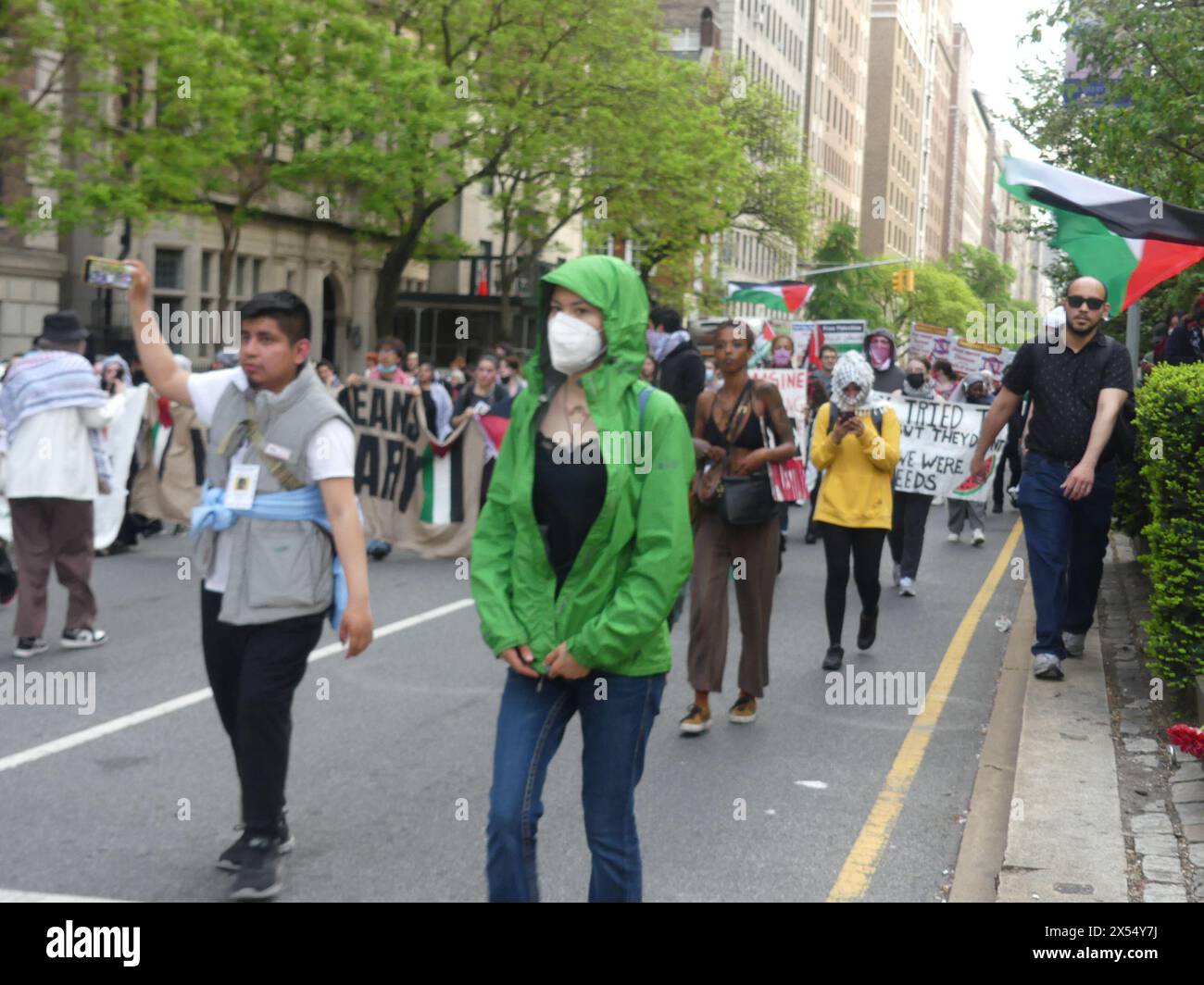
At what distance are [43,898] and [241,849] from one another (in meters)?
0.60

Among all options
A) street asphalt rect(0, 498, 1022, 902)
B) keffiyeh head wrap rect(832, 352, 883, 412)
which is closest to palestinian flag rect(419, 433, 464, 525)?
street asphalt rect(0, 498, 1022, 902)

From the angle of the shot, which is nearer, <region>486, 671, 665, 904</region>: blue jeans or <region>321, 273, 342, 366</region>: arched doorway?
<region>486, 671, 665, 904</region>: blue jeans

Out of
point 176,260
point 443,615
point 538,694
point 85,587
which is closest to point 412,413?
point 443,615

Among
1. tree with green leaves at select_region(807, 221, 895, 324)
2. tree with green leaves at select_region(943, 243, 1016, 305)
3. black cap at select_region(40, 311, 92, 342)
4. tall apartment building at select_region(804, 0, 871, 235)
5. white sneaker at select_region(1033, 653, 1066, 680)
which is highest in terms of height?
tall apartment building at select_region(804, 0, 871, 235)

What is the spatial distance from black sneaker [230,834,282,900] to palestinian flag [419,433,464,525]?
10.2 meters

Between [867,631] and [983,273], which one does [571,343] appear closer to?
[867,631]

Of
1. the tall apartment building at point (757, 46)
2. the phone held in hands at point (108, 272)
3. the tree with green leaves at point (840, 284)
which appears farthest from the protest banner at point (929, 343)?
the tree with green leaves at point (840, 284)

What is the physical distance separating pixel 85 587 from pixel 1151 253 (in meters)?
6.49

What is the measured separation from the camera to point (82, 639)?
1009 cm

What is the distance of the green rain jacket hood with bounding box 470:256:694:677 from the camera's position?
Result: 416 centimetres

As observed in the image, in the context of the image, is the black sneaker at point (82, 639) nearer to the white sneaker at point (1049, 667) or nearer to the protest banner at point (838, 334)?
the white sneaker at point (1049, 667)

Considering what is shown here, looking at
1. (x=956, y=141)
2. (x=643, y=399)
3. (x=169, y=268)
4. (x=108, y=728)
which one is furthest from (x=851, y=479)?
(x=956, y=141)

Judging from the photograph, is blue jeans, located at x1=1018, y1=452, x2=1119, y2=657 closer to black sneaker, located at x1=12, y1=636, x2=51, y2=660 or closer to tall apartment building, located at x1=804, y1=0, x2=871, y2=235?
black sneaker, located at x1=12, y1=636, x2=51, y2=660
